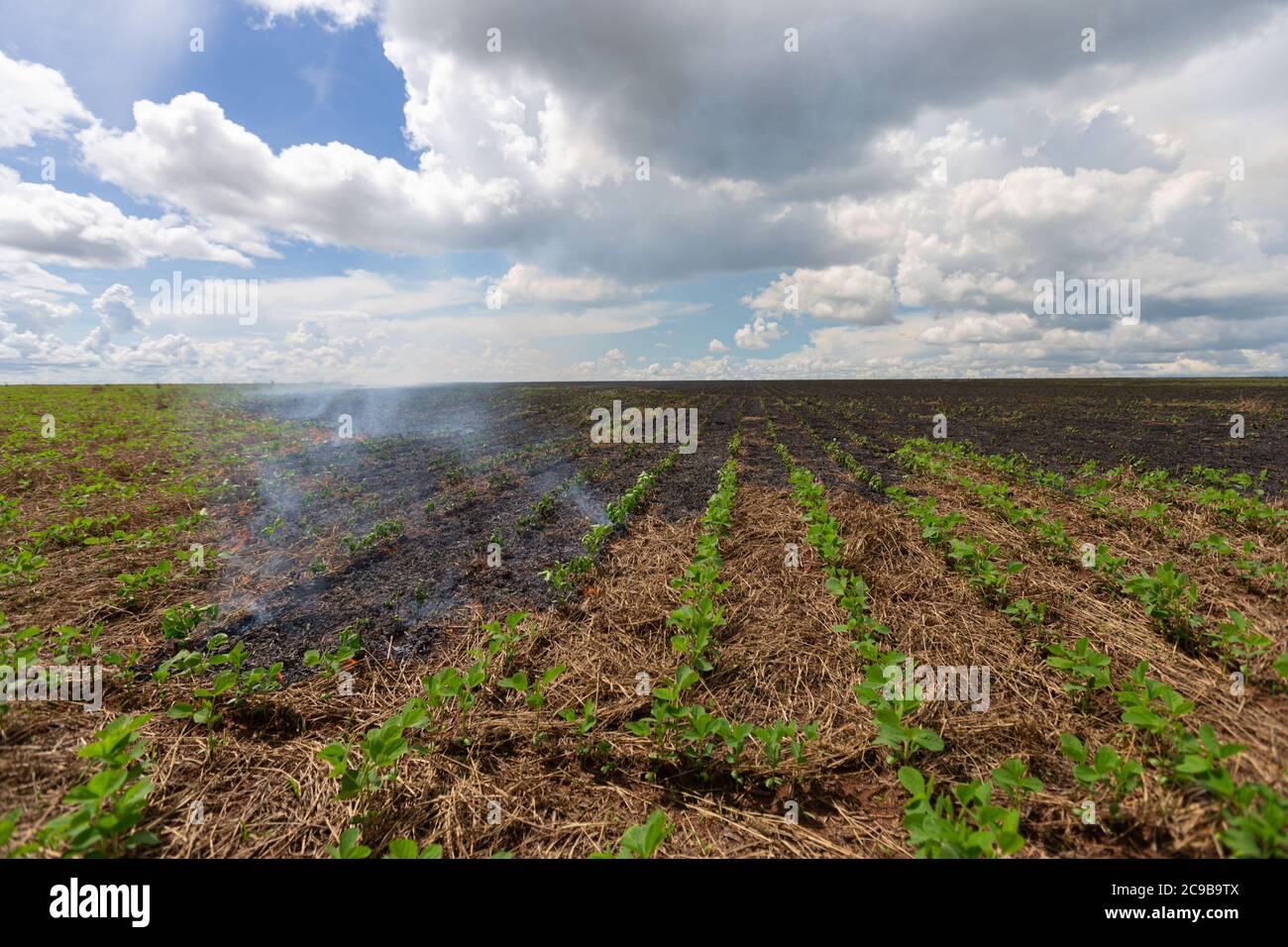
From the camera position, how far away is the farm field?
234 centimetres

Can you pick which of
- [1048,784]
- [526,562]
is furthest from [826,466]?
[1048,784]

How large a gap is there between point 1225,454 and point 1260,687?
15.6 metres

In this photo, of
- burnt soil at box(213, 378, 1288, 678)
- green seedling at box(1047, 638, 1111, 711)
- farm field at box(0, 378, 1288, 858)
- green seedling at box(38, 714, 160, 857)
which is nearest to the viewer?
green seedling at box(38, 714, 160, 857)

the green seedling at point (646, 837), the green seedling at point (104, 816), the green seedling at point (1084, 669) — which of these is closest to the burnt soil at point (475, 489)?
the green seedling at point (104, 816)

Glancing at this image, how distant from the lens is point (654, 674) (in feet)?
12.5

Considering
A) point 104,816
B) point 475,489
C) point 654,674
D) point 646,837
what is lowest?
point 654,674

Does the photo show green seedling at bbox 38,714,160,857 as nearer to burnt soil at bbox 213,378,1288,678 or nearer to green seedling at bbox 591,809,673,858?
burnt soil at bbox 213,378,1288,678

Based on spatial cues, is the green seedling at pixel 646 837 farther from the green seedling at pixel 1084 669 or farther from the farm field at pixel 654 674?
the green seedling at pixel 1084 669

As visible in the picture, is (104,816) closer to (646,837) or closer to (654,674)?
(646,837)

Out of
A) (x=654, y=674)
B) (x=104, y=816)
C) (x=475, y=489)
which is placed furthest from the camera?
(x=475, y=489)

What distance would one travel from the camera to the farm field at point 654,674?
7.69ft

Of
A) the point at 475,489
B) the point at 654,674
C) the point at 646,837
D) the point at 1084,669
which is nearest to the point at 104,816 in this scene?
the point at 646,837

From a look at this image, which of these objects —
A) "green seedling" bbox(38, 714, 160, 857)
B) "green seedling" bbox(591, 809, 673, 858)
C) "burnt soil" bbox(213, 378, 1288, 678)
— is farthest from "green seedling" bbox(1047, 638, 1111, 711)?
"green seedling" bbox(38, 714, 160, 857)

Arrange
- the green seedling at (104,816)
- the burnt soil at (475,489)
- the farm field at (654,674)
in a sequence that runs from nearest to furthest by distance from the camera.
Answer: the green seedling at (104,816)
the farm field at (654,674)
the burnt soil at (475,489)
